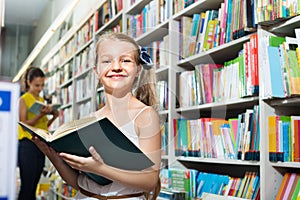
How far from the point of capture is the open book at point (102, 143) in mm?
1011

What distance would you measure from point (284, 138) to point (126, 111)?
2.31 feet

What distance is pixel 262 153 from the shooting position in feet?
5.26

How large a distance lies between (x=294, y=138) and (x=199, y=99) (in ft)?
2.05

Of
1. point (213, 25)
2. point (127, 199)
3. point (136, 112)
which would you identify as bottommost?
point (127, 199)

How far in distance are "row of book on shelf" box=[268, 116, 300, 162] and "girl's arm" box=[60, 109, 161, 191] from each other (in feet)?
2.04

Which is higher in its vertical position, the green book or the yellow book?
the yellow book

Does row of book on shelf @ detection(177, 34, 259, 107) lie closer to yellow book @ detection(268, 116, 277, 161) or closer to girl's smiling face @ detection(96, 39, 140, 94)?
yellow book @ detection(268, 116, 277, 161)

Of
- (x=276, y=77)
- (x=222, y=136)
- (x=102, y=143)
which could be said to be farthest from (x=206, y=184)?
(x=102, y=143)

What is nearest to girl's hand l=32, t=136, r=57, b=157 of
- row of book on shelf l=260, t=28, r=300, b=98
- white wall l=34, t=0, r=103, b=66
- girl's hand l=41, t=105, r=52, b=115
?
row of book on shelf l=260, t=28, r=300, b=98

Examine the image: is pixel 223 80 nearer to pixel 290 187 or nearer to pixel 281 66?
pixel 281 66

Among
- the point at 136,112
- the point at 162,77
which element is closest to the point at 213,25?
the point at 162,77

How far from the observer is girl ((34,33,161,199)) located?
3.54 feet

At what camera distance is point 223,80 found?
76.0 inches

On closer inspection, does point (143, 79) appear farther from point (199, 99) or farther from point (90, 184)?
point (199, 99)
